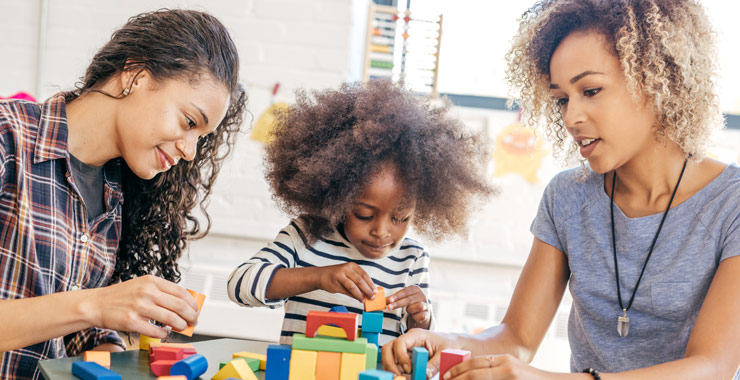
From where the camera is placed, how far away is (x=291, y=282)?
1382 mm

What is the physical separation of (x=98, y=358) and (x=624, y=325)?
954 mm

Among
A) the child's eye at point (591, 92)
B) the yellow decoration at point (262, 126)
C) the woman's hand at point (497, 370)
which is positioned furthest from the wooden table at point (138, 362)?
the yellow decoration at point (262, 126)

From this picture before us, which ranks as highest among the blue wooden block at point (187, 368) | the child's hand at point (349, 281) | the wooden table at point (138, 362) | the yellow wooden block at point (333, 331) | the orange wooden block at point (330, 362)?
the child's hand at point (349, 281)

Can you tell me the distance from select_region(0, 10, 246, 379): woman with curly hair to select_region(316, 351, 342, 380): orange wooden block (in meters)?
0.23

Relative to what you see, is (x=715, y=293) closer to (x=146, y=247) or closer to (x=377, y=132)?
(x=377, y=132)

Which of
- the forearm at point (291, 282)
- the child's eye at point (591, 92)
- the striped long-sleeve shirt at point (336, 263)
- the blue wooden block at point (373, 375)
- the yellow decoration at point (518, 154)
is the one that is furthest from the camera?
the yellow decoration at point (518, 154)

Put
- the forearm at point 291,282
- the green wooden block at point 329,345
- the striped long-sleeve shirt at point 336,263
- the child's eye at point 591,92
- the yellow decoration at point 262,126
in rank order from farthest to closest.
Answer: the yellow decoration at point 262,126 → the striped long-sleeve shirt at point 336,263 → the forearm at point 291,282 → the child's eye at point 591,92 → the green wooden block at point 329,345

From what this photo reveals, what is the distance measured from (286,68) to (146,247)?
117 centimetres

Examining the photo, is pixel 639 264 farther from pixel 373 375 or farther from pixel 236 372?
pixel 236 372

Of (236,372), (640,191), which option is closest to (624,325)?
(640,191)

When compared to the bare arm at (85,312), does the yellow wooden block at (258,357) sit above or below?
below

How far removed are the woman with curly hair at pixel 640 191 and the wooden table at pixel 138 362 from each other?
0.31m

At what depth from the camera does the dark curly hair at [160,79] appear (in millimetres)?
→ 1284

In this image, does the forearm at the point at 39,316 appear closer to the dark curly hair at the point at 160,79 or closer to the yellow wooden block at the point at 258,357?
the yellow wooden block at the point at 258,357
